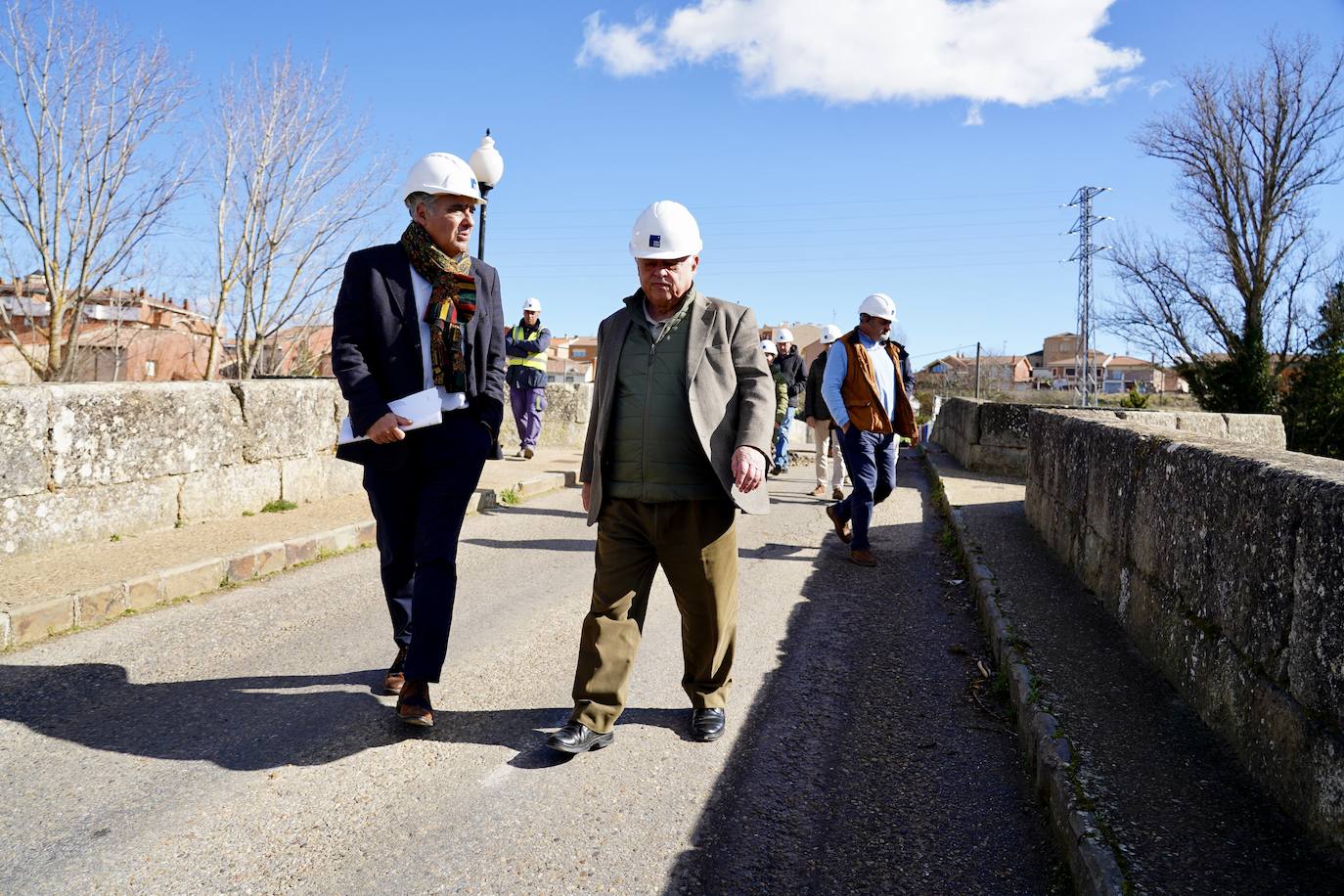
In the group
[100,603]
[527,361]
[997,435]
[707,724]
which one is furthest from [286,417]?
[997,435]

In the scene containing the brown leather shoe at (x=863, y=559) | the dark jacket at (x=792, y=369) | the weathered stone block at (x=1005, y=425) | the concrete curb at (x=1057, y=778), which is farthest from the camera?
the weathered stone block at (x=1005, y=425)

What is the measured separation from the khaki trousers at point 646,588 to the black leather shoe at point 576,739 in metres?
0.03

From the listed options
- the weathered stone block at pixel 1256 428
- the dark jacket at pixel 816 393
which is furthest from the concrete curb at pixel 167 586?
the weathered stone block at pixel 1256 428

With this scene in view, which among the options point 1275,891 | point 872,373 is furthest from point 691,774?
point 872,373

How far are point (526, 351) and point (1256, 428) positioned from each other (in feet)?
27.0

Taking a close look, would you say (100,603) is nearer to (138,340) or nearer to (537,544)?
(537,544)

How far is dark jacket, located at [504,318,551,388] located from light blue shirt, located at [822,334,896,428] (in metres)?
5.56

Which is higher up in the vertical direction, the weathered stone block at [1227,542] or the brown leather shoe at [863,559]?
the weathered stone block at [1227,542]

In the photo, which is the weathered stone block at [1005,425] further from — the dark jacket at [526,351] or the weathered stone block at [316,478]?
the weathered stone block at [316,478]

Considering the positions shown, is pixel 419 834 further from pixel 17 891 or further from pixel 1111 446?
pixel 1111 446

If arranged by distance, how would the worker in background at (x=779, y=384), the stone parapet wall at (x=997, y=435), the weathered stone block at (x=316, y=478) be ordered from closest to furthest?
the weathered stone block at (x=316, y=478) < the worker in background at (x=779, y=384) < the stone parapet wall at (x=997, y=435)

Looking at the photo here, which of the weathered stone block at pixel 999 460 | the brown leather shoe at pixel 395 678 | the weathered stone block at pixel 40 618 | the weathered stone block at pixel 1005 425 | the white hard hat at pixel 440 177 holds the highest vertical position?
the white hard hat at pixel 440 177

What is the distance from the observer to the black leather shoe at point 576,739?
3.40m

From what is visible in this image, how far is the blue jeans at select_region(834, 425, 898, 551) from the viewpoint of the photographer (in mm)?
7004
